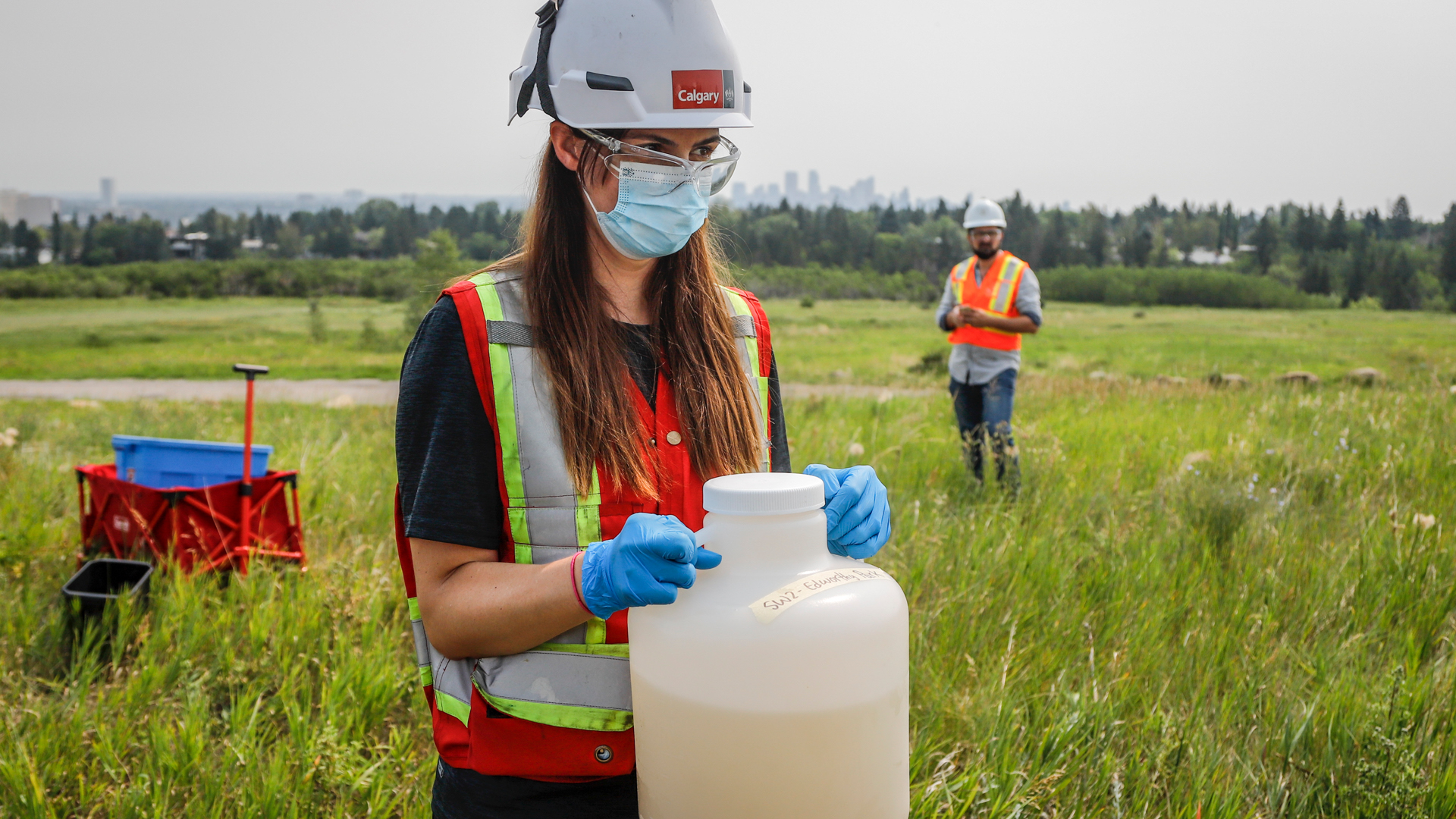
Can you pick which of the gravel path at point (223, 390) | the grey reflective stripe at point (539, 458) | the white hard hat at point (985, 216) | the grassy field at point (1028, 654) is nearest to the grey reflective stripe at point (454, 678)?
the grey reflective stripe at point (539, 458)

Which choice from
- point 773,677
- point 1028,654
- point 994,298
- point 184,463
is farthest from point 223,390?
point 773,677

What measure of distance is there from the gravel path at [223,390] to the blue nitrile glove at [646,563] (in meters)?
14.1

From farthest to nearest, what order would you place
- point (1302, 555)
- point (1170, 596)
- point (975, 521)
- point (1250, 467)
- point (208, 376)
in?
point (208, 376) < point (1250, 467) < point (975, 521) < point (1302, 555) < point (1170, 596)

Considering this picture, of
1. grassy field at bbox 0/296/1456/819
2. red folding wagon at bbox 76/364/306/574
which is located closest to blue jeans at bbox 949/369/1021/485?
grassy field at bbox 0/296/1456/819

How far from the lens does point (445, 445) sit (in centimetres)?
111

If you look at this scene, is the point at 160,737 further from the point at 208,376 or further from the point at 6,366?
the point at 6,366

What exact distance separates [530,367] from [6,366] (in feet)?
102

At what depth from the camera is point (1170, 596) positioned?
10.9 feet

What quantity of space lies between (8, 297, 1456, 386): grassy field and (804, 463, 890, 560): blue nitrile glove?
13.8 metres

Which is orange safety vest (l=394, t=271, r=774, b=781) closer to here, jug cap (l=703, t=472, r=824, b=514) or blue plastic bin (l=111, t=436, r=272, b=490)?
jug cap (l=703, t=472, r=824, b=514)

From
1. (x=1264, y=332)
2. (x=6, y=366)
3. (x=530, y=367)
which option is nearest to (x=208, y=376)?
(x=6, y=366)

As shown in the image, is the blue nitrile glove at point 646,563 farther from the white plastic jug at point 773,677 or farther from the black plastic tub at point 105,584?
the black plastic tub at point 105,584

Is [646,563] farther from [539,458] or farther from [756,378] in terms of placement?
[756,378]

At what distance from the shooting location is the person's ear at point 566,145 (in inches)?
53.6
